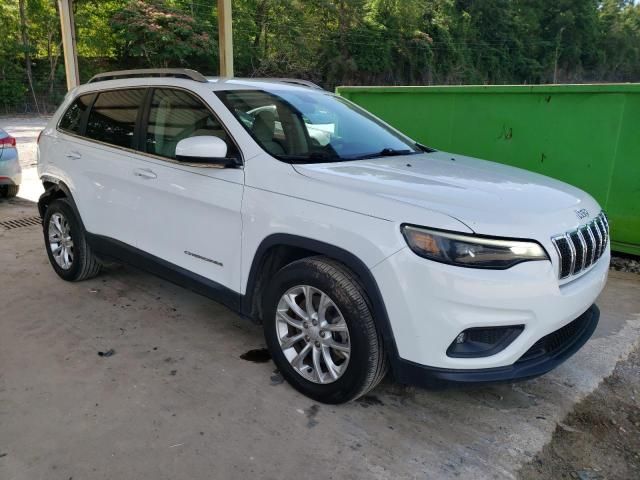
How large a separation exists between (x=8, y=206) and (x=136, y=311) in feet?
15.2

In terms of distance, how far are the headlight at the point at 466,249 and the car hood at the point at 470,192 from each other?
5 cm

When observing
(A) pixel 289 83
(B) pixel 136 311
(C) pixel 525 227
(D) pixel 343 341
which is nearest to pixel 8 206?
(B) pixel 136 311

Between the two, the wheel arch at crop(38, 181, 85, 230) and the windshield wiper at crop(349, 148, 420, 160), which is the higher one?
the windshield wiper at crop(349, 148, 420, 160)

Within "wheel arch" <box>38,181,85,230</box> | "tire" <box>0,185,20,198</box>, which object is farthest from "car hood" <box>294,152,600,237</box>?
"tire" <box>0,185,20,198</box>

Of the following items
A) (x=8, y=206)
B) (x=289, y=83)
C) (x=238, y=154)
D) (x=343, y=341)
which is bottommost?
(x=8, y=206)

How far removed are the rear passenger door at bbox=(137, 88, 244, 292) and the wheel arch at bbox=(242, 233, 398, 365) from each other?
0.14m

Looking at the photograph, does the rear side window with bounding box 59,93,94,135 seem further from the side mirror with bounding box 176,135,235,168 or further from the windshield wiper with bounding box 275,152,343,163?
the windshield wiper with bounding box 275,152,343,163

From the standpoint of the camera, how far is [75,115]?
4355mm

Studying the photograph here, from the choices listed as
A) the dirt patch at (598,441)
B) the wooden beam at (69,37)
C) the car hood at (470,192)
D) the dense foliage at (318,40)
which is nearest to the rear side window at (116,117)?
the car hood at (470,192)

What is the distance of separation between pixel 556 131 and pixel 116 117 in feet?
13.9

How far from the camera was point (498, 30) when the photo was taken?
236ft

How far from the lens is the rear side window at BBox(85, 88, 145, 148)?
376cm

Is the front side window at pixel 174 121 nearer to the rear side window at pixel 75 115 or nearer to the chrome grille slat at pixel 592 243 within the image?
the rear side window at pixel 75 115

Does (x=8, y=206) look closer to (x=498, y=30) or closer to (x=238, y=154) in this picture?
(x=238, y=154)
